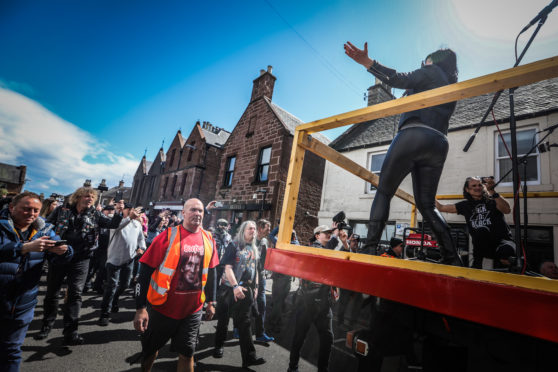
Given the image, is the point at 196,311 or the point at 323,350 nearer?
the point at 196,311

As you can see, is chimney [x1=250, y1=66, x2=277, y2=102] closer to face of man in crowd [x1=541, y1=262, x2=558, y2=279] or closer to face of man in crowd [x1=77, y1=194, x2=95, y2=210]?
face of man in crowd [x1=77, y1=194, x2=95, y2=210]

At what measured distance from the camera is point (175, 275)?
2680mm

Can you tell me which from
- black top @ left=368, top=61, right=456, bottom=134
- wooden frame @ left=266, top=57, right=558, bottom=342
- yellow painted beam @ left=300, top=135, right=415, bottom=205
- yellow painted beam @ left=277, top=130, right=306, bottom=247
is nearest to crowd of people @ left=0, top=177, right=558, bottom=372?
wooden frame @ left=266, top=57, right=558, bottom=342

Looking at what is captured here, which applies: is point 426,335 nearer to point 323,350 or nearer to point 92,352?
point 323,350

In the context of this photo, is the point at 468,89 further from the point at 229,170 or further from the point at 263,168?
the point at 229,170

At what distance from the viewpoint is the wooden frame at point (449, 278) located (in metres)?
0.98

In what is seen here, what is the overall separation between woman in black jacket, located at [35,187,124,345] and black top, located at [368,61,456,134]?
14.6ft

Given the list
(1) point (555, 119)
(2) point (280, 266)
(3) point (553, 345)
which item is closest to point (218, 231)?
(2) point (280, 266)

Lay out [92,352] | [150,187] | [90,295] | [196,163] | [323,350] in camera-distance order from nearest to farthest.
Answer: [323,350]
[92,352]
[90,295]
[196,163]
[150,187]

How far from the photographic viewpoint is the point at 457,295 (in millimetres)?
1132

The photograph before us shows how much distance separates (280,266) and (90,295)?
6311 millimetres

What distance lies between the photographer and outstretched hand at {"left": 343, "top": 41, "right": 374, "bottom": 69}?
1927mm

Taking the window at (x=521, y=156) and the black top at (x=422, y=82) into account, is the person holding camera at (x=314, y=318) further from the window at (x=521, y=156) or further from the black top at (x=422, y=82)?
the window at (x=521, y=156)

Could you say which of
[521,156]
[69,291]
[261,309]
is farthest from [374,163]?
[69,291]
